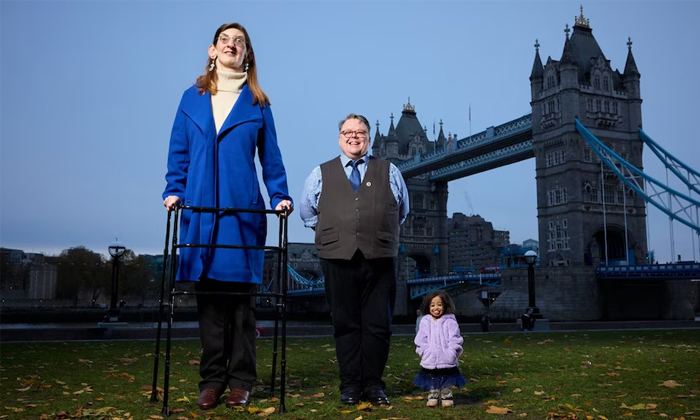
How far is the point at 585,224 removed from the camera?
144 feet

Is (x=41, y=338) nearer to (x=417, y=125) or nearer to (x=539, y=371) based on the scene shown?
(x=539, y=371)

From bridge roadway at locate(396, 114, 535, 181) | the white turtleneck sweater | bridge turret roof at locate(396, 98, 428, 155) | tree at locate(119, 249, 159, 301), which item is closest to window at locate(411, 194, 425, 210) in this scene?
bridge roadway at locate(396, 114, 535, 181)

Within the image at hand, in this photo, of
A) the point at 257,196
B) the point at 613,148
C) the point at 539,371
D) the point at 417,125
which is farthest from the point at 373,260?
the point at 417,125

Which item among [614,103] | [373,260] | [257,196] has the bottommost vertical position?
[373,260]

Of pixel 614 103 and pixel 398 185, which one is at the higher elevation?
pixel 614 103

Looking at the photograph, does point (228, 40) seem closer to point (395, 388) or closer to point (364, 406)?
point (364, 406)

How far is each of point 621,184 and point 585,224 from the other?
4.62 metres

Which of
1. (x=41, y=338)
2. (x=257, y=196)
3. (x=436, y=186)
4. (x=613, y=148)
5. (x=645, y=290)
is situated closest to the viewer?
(x=257, y=196)

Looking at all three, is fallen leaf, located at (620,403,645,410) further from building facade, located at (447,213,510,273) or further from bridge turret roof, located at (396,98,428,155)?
building facade, located at (447,213,510,273)

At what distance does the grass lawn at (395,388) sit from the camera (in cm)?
426

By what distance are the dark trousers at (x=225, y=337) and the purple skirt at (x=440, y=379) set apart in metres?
1.31

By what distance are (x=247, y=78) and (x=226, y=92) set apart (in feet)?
0.68

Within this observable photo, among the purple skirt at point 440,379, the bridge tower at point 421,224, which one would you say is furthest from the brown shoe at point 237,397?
the bridge tower at point 421,224

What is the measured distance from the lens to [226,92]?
16.2 feet
